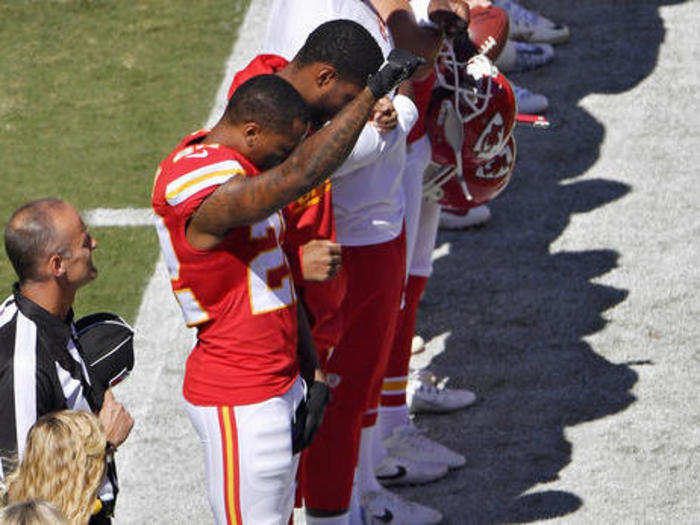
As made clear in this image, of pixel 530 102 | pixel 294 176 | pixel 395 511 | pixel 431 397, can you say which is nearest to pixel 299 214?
pixel 294 176

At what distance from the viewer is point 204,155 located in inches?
142

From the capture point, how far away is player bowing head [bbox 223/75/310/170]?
3.66 meters

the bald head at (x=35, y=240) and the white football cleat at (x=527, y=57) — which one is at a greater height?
the bald head at (x=35, y=240)

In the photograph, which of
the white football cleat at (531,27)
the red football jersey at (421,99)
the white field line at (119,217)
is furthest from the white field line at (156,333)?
the white football cleat at (531,27)

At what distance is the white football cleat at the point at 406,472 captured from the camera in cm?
530

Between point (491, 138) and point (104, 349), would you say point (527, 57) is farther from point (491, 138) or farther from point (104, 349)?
point (104, 349)

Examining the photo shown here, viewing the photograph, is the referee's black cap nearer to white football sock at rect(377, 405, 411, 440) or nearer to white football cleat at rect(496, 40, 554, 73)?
white football sock at rect(377, 405, 411, 440)

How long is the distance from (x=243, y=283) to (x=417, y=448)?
191 centimetres

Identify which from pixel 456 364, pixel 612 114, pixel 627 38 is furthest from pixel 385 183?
pixel 627 38

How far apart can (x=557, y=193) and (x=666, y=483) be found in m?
2.51

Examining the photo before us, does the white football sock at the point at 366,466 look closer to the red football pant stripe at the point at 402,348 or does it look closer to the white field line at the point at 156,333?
the red football pant stripe at the point at 402,348

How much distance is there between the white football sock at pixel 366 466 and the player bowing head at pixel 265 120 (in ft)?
5.16

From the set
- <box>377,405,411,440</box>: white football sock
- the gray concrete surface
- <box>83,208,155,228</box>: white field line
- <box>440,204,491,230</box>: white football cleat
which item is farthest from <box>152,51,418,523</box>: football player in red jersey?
<box>440,204,491,230</box>: white football cleat

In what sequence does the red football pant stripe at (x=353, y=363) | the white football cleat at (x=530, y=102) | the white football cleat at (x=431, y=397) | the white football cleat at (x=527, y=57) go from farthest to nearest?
1. the white football cleat at (x=527, y=57)
2. the white football cleat at (x=530, y=102)
3. the white football cleat at (x=431, y=397)
4. the red football pant stripe at (x=353, y=363)
